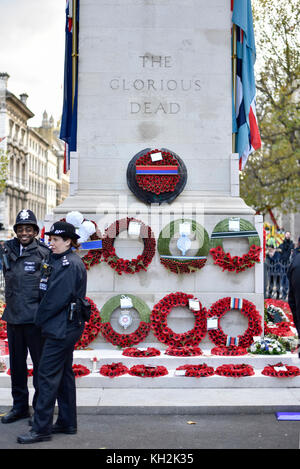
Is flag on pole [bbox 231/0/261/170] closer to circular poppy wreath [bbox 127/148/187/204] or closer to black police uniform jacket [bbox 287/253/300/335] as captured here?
circular poppy wreath [bbox 127/148/187/204]

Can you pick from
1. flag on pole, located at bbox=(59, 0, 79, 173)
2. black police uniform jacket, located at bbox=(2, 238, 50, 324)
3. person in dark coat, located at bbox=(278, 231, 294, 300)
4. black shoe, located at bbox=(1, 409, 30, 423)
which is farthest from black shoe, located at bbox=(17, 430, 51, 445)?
person in dark coat, located at bbox=(278, 231, 294, 300)

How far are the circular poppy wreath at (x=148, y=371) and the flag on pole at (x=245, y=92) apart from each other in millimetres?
5237

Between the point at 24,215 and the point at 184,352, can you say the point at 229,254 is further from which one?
the point at 24,215

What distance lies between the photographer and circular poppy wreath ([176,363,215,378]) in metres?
7.83

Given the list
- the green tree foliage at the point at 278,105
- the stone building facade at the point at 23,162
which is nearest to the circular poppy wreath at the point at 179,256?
the green tree foliage at the point at 278,105

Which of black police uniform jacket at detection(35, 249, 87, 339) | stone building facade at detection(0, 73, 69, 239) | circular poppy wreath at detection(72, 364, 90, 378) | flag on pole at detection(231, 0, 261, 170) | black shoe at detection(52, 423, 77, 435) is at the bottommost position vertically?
black shoe at detection(52, 423, 77, 435)

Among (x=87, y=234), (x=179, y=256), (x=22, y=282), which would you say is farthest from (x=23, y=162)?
(x=22, y=282)

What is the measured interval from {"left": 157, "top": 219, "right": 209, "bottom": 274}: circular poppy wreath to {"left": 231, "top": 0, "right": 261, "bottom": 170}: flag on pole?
2659 millimetres

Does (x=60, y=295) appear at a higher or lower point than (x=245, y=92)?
lower

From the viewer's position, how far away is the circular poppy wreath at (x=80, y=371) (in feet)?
25.7

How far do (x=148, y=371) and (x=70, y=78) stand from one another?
6.73m

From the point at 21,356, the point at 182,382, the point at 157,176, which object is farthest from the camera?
the point at 157,176

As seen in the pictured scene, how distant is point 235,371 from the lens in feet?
25.8

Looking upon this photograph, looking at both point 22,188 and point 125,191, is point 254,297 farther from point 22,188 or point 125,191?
point 22,188
